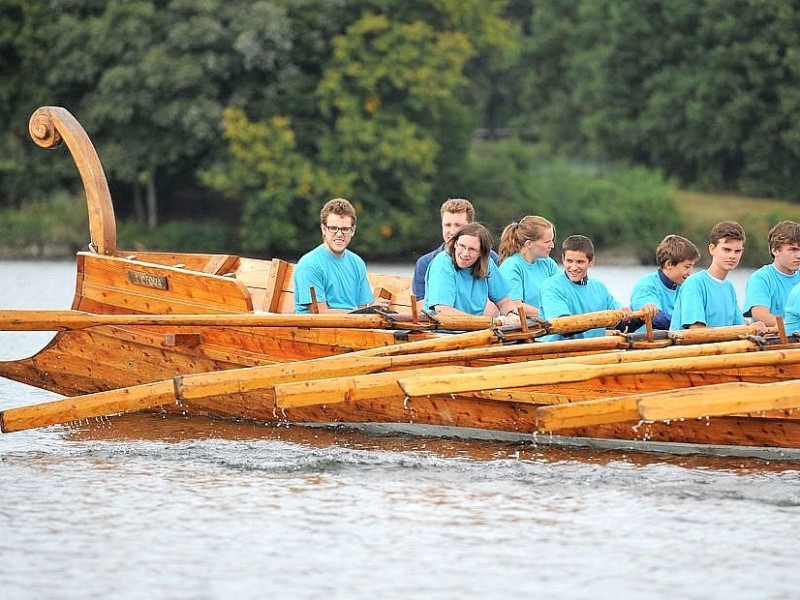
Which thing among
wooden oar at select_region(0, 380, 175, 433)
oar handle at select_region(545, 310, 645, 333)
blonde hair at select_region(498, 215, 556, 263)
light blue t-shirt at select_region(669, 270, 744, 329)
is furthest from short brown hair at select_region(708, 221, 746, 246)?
wooden oar at select_region(0, 380, 175, 433)

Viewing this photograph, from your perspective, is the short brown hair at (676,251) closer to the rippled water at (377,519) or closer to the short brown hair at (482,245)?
the short brown hair at (482,245)

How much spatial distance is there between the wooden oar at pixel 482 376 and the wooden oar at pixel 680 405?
0.34 m

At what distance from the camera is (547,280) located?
9.88 m

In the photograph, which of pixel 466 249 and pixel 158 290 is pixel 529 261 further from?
pixel 158 290

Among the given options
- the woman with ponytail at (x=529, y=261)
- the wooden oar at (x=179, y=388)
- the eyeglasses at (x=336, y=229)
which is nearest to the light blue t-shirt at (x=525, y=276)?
the woman with ponytail at (x=529, y=261)

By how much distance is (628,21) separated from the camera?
4462 cm

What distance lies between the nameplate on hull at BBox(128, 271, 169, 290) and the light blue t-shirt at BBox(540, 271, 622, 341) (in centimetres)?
274

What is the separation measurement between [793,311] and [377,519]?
309 cm

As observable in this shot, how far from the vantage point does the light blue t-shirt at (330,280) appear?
10.4 m

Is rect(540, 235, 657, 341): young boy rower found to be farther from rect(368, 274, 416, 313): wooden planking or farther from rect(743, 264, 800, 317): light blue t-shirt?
rect(368, 274, 416, 313): wooden planking

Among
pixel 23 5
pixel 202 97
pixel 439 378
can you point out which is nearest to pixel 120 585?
pixel 439 378

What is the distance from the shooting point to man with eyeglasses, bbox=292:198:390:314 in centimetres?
1025

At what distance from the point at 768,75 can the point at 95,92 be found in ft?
55.6

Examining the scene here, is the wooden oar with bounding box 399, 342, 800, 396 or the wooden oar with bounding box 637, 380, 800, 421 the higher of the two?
the wooden oar with bounding box 399, 342, 800, 396
